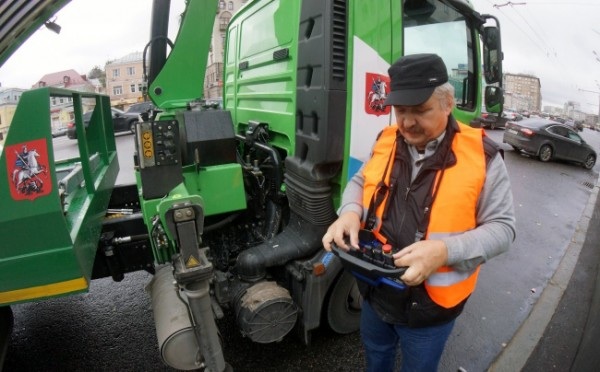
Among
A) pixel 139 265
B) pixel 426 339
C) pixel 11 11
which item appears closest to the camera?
pixel 426 339

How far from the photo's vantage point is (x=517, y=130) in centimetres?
1330

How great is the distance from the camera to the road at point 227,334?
109 inches

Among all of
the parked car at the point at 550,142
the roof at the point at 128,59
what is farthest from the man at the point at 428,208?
the roof at the point at 128,59

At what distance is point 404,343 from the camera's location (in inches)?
66.2

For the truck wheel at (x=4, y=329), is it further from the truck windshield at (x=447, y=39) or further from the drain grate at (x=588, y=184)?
the drain grate at (x=588, y=184)

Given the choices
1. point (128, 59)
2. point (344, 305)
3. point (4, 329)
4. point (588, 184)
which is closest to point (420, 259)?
point (344, 305)

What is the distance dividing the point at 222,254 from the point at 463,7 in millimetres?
2825

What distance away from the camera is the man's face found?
4.53 ft

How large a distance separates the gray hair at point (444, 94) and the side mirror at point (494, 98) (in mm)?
2087

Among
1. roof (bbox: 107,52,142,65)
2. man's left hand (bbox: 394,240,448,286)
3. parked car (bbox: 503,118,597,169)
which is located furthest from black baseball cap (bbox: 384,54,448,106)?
roof (bbox: 107,52,142,65)

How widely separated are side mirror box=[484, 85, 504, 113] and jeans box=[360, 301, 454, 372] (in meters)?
2.24

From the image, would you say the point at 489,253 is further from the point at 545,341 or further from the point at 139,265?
the point at 545,341

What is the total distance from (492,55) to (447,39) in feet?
1.60

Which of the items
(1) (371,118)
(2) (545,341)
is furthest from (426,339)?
(2) (545,341)
